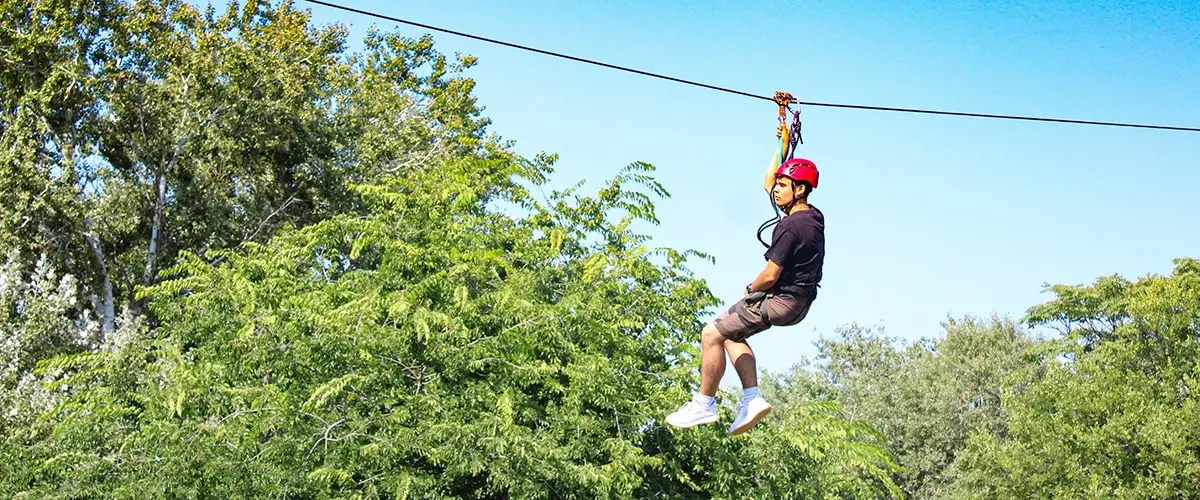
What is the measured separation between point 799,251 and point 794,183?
417 mm

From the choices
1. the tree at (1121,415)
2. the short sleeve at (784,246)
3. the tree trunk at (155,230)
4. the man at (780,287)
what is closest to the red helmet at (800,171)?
the man at (780,287)

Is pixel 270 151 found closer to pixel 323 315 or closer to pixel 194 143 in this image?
pixel 194 143

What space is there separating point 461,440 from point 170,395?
3.72 metres

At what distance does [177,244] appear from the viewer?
26406 millimetres

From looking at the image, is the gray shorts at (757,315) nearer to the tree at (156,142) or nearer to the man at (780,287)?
the man at (780,287)

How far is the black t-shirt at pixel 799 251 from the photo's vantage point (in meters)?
6.55

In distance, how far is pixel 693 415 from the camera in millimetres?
7258

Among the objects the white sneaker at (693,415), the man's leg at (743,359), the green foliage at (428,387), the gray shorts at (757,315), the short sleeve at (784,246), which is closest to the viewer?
the short sleeve at (784,246)

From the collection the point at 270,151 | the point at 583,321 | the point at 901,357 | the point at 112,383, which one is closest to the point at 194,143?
the point at 270,151

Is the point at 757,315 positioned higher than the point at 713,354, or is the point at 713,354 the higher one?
the point at 757,315

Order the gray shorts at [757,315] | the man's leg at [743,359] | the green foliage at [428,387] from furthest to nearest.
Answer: the green foliage at [428,387]
the man's leg at [743,359]
the gray shorts at [757,315]

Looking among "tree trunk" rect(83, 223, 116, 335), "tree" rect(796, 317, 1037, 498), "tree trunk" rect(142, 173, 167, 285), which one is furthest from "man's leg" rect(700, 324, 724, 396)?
"tree" rect(796, 317, 1037, 498)

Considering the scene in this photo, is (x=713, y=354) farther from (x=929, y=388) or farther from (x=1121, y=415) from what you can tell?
(x=929, y=388)

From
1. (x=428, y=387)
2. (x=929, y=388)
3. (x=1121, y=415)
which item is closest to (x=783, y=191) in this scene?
(x=428, y=387)
